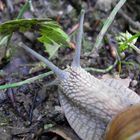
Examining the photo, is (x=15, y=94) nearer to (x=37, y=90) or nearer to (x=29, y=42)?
(x=37, y=90)

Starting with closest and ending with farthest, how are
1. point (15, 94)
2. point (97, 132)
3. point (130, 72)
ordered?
point (97, 132), point (15, 94), point (130, 72)

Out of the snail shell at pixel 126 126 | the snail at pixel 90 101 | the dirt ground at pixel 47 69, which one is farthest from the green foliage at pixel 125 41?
the snail shell at pixel 126 126

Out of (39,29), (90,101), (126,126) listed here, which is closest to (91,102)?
(90,101)

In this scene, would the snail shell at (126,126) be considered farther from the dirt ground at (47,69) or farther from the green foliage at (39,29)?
the green foliage at (39,29)

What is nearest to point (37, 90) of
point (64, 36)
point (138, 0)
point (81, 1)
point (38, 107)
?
point (38, 107)

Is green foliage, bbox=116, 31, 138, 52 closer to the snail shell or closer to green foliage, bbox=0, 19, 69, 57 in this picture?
green foliage, bbox=0, 19, 69, 57

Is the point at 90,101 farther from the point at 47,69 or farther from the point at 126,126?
the point at 47,69
